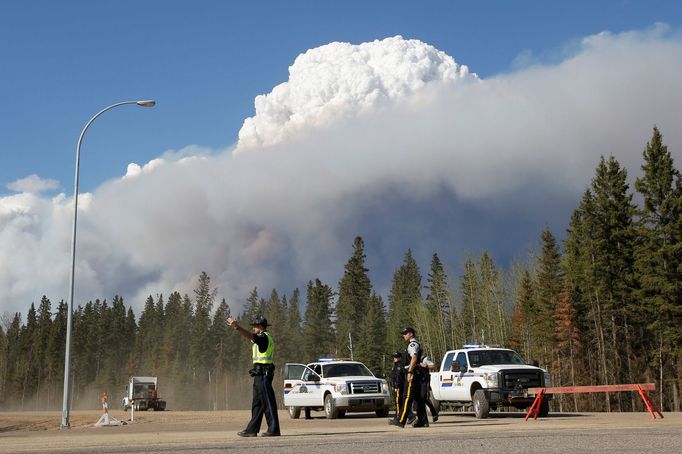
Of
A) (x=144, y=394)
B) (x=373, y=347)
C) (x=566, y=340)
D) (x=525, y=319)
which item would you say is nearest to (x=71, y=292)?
(x=144, y=394)

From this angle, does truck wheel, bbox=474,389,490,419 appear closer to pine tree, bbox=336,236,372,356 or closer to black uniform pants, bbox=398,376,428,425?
black uniform pants, bbox=398,376,428,425

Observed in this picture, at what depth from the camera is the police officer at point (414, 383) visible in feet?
53.3

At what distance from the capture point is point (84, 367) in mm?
156250

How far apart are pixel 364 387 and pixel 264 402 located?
12763mm

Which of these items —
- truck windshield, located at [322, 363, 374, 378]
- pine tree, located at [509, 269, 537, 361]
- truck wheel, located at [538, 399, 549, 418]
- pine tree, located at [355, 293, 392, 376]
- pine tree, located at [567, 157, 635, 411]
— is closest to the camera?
truck wheel, located at [538, 399, 549, 418]

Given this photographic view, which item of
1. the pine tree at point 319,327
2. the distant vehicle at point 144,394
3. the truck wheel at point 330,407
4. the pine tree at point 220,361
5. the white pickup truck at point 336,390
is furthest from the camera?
the pine tree at point 220,361

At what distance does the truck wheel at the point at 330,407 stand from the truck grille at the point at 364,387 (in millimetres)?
799

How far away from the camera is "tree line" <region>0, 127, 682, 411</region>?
53.9 m

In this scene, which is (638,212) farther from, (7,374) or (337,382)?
(7,374)

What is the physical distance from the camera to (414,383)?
1631 centimetres

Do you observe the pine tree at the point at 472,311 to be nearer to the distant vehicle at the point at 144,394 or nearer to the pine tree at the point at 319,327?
the pine tree at the point at 319,327

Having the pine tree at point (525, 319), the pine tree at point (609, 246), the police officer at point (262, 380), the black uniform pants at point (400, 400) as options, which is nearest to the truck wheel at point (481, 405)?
the black uniform pants at point (400, 400)

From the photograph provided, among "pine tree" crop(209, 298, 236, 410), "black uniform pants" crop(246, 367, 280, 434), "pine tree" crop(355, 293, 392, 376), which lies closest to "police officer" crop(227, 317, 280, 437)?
"black uniform pants" crop(246, 367, 280, 434)

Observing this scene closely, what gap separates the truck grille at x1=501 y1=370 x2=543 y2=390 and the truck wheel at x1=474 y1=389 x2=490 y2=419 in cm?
67
